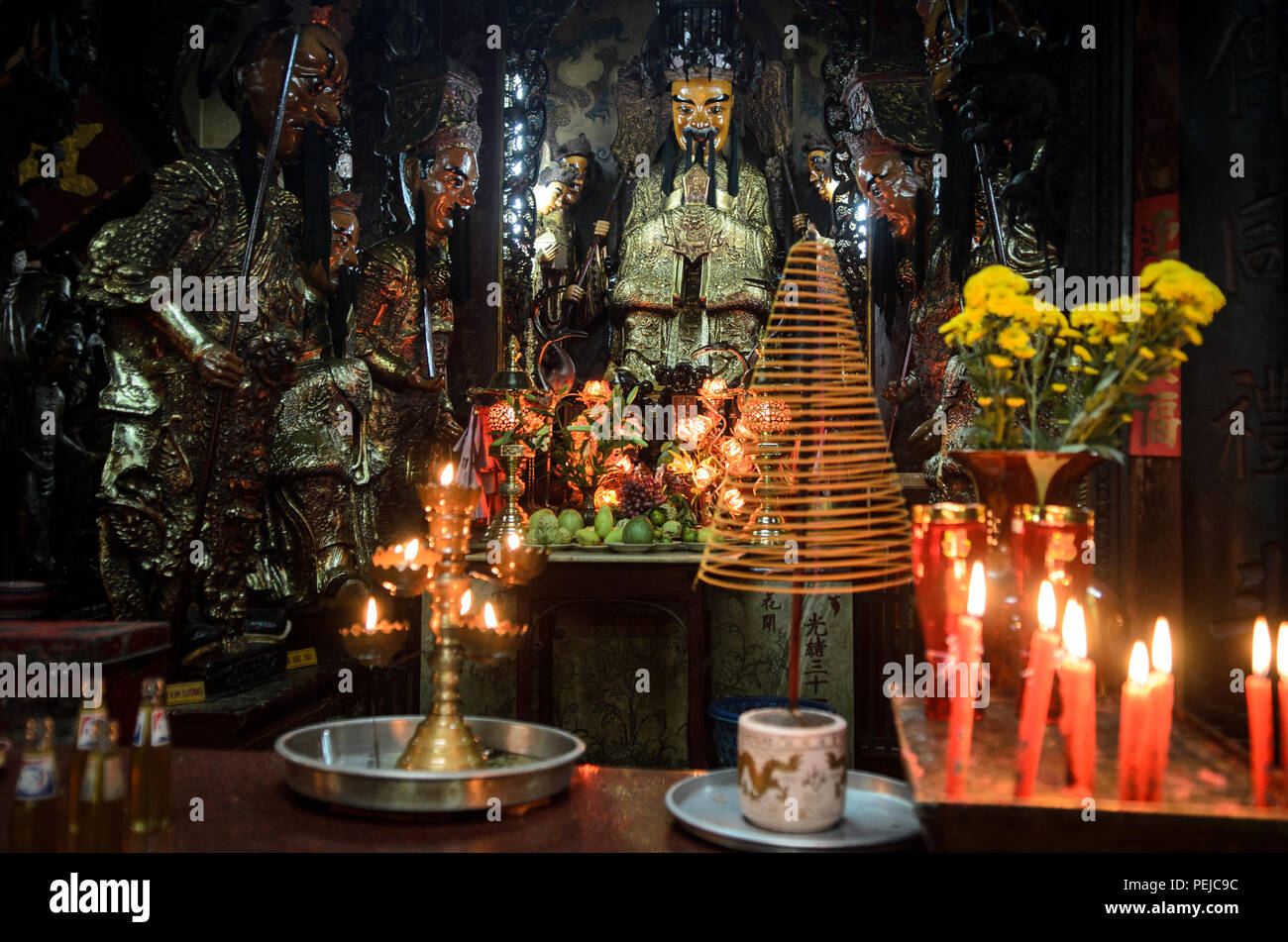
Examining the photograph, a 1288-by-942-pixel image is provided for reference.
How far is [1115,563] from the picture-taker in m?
2.62

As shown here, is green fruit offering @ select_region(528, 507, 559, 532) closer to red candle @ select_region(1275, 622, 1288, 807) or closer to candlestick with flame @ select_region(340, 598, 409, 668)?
candlestick with flame @ select_region(340, 598, 409, 668)

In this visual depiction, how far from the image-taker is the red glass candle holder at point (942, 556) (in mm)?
1632

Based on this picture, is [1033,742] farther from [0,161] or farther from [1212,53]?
[0,161]

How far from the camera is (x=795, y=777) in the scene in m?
1.28

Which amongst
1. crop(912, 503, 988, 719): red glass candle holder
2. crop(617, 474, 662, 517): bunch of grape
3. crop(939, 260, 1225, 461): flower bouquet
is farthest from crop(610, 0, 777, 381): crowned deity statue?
crop(912, 503, 988, 719): red glass candle holder

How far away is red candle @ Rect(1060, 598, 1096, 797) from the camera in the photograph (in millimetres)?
1161

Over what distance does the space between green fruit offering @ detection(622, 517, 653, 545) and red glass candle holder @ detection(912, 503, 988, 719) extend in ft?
7.38

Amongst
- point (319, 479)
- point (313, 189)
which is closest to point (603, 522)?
point (319, 479)

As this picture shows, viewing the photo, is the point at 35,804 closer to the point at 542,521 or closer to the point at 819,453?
the point at 819,453

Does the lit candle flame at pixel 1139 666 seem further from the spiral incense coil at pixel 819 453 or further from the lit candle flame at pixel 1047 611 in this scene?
the spiral incense coil at pixel 819 453

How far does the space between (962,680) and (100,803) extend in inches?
45.6

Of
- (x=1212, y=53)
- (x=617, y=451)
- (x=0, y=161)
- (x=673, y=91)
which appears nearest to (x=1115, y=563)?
(x=1212, y=53)

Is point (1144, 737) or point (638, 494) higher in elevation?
point (638, 494)

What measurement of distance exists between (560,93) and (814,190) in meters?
2.21
